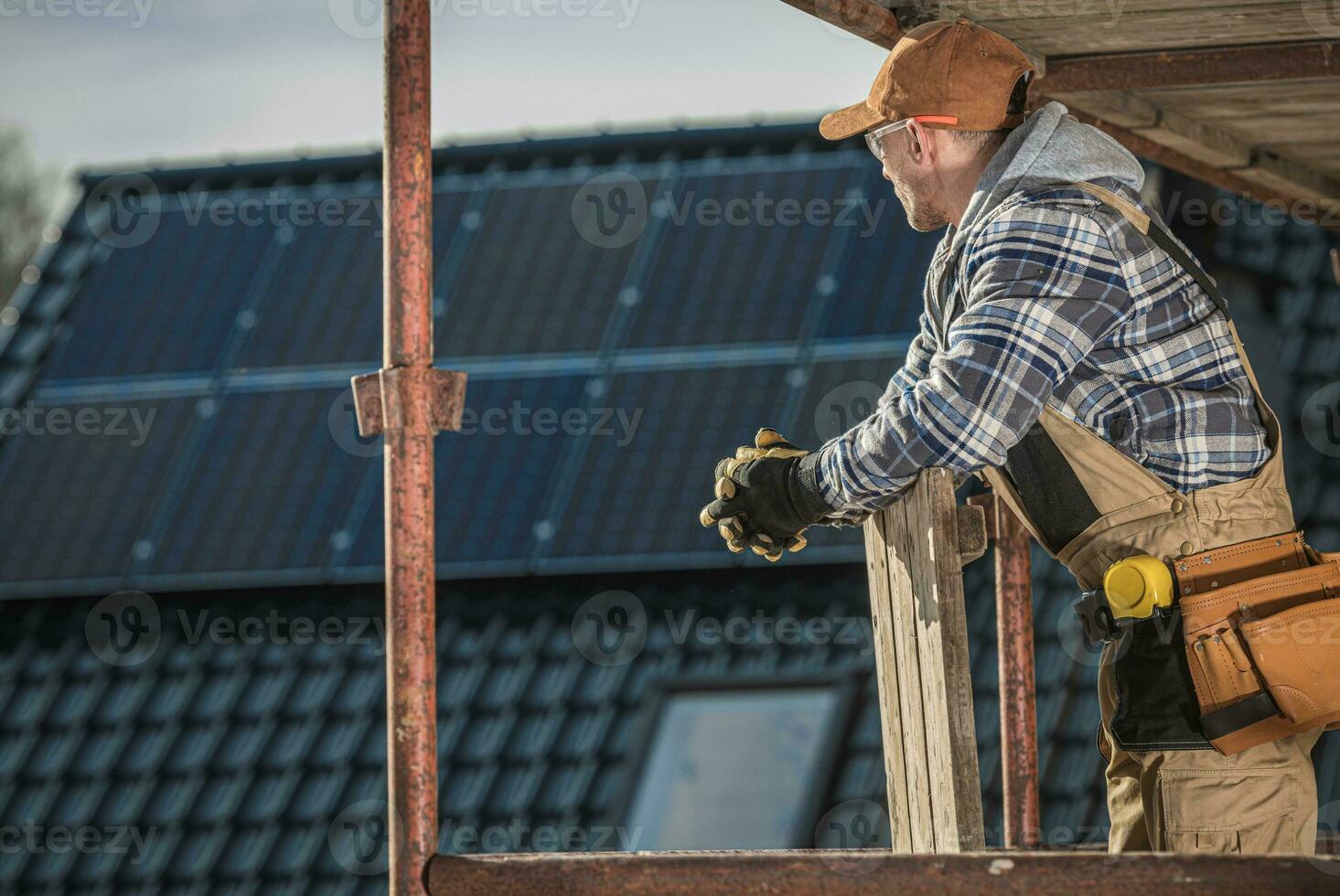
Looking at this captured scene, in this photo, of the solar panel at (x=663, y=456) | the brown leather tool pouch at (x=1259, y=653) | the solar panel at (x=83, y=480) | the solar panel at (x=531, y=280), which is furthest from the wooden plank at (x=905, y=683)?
the solar panel at (x=83, y=480)

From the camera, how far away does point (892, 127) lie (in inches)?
156

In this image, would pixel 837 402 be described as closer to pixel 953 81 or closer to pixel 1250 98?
pixel 1250 98

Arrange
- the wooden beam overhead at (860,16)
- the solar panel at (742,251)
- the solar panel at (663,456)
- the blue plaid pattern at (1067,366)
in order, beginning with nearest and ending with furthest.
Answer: the blue plaid pattern at (1067,366), the wooden beam overhead at (860,16), the solar panel at (663,456), the solar panel at (742,251)

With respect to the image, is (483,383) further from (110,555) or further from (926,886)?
(926,886)

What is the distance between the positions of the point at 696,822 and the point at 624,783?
0.40m

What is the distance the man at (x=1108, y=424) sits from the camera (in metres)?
3.52

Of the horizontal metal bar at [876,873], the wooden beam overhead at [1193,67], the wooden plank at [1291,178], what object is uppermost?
the wooden plank at [1291,178]

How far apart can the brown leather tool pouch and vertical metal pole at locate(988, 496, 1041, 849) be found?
2300mm

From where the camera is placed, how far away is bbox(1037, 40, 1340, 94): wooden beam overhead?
5.25m

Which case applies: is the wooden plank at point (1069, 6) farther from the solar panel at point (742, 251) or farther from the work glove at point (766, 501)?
the solar panel at point (742, 251)

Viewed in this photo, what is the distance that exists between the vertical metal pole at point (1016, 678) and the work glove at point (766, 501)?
1.99 m

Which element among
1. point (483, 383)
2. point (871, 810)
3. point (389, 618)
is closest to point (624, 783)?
point (871, 810)

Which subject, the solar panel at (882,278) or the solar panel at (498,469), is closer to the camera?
the solar panel at (498,469)

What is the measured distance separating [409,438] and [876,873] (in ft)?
3.86
